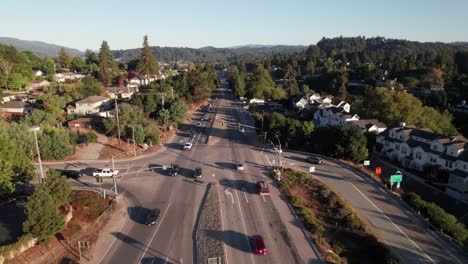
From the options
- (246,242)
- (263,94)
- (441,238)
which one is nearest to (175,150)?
(246,242)

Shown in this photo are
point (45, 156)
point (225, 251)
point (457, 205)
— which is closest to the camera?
point (225, 251)

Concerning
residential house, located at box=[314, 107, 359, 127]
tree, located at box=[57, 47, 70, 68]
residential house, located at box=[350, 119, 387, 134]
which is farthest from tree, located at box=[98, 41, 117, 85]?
residential house, located at box=[350, 119, 387, 134]

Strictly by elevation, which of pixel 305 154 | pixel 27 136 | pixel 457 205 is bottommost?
pixel 457 205

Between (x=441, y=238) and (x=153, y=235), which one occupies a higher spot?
(x=153, y=235)

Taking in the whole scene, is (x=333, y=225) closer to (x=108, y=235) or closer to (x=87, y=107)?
(x=108, y=235)

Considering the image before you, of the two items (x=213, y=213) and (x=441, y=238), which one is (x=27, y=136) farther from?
(x=441, y=238)

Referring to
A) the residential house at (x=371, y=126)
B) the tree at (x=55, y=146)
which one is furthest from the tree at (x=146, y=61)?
the residential house at (x=371, y=126)

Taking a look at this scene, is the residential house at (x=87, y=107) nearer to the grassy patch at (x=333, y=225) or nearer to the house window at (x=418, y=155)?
the grassy patch at (x=333, y=225)
